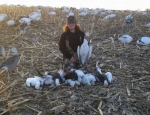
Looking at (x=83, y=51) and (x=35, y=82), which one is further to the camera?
(x=83, y=51)

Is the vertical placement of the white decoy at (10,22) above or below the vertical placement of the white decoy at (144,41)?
above

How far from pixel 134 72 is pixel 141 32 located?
2.95 m

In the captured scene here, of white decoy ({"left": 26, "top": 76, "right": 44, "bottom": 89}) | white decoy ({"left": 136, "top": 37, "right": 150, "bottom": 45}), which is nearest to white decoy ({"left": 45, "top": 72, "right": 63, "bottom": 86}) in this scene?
white decoy ({"left": 26, "top": 76, "right": 44, "bottom": 89})

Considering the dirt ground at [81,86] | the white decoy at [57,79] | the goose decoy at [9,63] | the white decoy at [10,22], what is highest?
the white decoy at [10,22]

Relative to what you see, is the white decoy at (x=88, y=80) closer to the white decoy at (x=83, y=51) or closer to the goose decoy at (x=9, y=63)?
the white decoy at (x=83, y=51)

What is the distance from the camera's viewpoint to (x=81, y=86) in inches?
159

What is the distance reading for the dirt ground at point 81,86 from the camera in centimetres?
338

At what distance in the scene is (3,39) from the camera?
6434 mm

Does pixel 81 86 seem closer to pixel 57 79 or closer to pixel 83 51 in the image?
pixel 57 79

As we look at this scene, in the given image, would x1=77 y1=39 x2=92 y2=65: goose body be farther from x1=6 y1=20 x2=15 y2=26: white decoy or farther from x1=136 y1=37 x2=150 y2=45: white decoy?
x1=6 y1=20 x2=15 y2=26: white decoy

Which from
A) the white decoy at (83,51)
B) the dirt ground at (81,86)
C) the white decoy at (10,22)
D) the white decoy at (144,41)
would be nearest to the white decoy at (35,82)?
the dirt ground at (81,86)

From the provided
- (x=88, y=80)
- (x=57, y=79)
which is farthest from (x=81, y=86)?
(x=57, y=79)

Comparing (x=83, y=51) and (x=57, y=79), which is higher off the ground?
(x=83, y=51)

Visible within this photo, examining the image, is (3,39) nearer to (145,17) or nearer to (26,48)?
(26,48)
